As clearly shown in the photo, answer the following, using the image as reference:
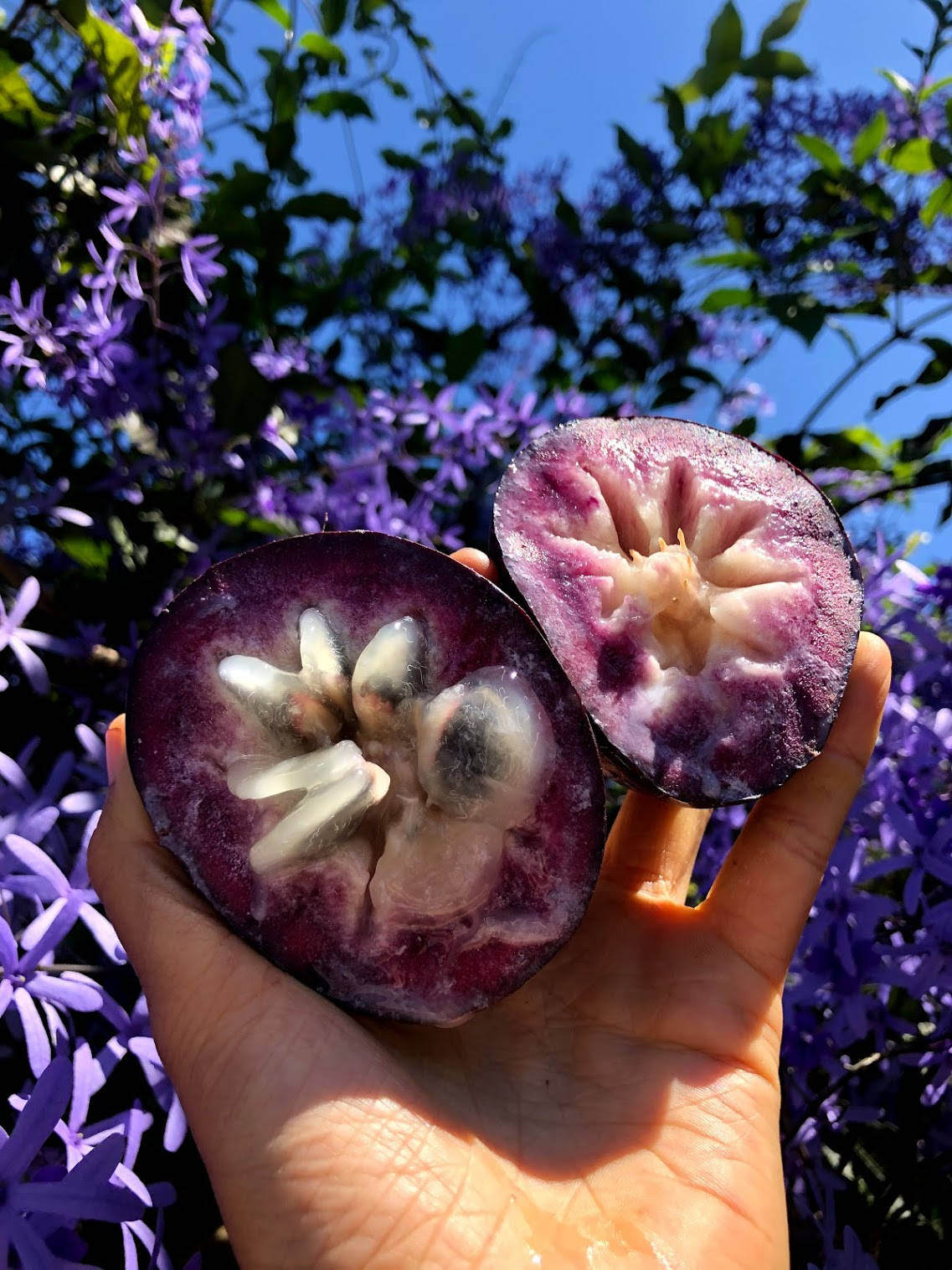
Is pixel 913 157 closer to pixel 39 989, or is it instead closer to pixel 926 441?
pixel 926 441

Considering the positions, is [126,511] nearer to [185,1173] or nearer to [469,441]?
[469,441]

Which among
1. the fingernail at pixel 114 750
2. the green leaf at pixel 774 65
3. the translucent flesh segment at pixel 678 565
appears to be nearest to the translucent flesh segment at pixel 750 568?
the translucent flesh segment at pixel 678 565

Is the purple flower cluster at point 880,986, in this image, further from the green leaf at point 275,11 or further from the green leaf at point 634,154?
the green leaf at point 275,11

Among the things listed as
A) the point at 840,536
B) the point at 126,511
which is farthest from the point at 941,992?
the point at 126,511

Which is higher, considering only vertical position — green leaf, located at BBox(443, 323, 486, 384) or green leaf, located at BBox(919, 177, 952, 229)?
green leaf, located at BBox(919, 177, 952, 229)

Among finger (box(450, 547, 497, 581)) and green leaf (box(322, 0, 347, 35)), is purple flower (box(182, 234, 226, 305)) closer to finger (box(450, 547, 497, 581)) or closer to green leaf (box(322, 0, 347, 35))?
finger (box(450, 547, 497, 581))

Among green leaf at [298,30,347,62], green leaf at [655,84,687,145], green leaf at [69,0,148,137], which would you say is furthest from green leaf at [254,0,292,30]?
green leaf at [655,84,687,145]
